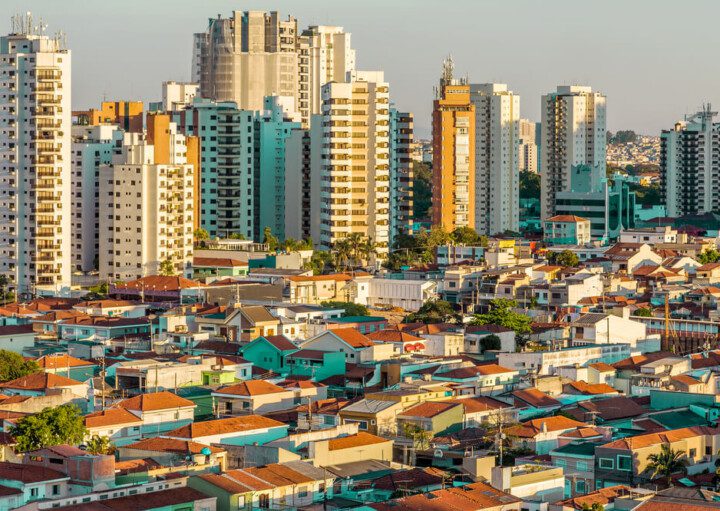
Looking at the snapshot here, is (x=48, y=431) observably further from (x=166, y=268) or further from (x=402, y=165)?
(x=402, y=165)

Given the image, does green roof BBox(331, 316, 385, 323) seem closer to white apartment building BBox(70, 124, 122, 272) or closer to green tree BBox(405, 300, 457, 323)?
green tree BBox(405, 300, 457, 323)

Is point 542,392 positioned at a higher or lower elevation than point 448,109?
lower

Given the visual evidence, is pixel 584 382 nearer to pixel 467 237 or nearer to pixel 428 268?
pixel 428 268

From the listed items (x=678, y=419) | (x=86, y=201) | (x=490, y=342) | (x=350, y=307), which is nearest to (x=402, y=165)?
(x=86, y=201)

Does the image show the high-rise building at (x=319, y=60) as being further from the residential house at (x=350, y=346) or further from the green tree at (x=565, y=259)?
the residential house at (x=350, y=346)

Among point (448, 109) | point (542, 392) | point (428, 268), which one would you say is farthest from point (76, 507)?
point (448, 109)

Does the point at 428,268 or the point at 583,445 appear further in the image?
the point at 428,268

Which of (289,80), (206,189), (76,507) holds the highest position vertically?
(289,80)
